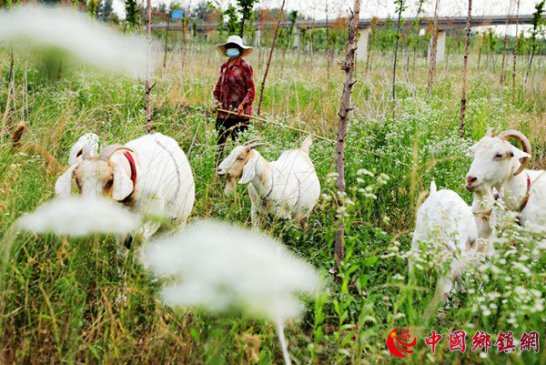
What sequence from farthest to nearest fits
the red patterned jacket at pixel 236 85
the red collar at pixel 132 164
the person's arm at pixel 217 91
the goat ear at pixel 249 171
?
the person's arm at pixel 217 91 → the red patterned jacket at pixel 236 85 → the goat ear at pixel 249 171 → the red collar at pixel 132 164

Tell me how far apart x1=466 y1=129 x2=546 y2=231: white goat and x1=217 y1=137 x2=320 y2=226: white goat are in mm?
1390

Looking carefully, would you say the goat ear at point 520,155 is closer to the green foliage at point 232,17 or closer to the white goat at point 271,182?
the white goat at point 271,182

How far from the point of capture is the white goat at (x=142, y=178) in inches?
102

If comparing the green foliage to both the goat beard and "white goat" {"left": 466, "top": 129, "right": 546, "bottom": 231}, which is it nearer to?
the goat beard

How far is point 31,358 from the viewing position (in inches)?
89.7

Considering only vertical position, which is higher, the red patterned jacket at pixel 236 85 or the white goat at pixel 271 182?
the red patterned jacket at pixel 236 85

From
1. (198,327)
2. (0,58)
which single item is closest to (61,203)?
(198,327)

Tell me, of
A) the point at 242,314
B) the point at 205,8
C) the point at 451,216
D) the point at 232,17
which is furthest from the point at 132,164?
the point at 205,8

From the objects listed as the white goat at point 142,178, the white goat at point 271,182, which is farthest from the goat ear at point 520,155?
the white goat at point 142,178

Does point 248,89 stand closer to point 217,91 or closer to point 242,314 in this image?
point 217,91

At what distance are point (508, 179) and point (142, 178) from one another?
2.63m

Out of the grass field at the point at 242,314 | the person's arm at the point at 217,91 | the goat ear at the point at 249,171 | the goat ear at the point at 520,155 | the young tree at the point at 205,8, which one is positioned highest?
the young tree at the point at 205,8

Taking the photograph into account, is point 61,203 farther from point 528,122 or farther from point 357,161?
point 528,122

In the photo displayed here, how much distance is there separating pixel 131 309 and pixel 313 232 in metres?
1.97
